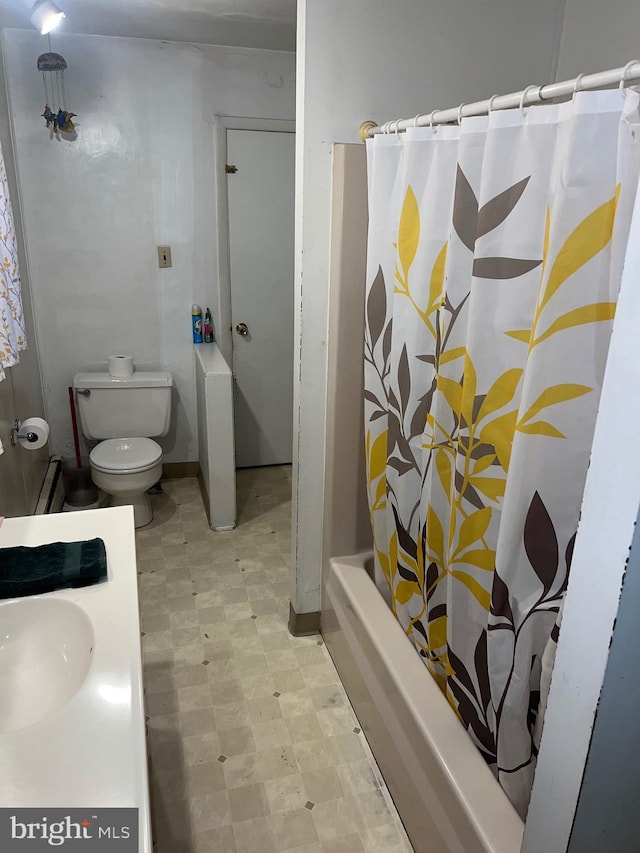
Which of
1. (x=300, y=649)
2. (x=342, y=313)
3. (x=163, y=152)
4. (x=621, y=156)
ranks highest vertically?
(x=163, y=152)

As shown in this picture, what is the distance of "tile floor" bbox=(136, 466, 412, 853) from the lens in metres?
1.71

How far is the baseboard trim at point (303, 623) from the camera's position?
2443 mm

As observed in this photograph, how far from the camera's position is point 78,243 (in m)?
3.27

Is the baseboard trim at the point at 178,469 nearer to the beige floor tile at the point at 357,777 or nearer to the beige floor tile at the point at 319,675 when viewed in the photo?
the beige floor tile at the point at 319,675

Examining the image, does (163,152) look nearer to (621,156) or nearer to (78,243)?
(78,243)

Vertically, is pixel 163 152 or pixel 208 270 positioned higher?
pixel 163 152

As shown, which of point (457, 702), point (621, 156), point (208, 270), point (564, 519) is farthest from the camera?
point (208, 270)

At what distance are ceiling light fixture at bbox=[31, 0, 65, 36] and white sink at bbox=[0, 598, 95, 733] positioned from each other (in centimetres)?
219

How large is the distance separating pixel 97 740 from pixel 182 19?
288 cm

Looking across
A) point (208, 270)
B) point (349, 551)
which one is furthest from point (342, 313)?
point (208, 270)

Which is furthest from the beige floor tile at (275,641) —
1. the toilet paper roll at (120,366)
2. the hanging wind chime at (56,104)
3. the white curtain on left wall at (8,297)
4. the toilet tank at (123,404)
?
the hanging wind chime at (56,104)

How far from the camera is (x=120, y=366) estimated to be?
338cm

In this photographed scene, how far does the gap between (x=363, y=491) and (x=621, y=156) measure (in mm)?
1447

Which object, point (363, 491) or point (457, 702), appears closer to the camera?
point (457, 702)
